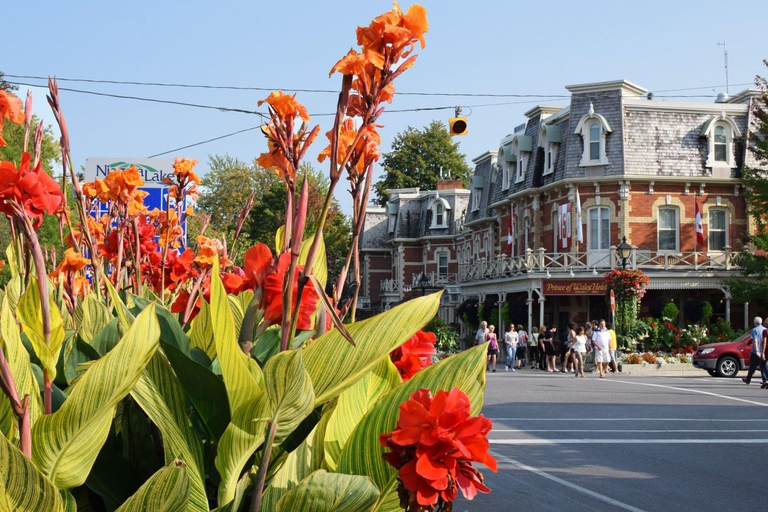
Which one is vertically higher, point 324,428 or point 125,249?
point 125,249

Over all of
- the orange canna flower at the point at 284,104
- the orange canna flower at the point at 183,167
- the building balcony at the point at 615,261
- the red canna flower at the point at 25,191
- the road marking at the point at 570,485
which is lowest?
the road marking at the point at 570,485

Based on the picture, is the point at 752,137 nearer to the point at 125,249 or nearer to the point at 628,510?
the point at 628,510

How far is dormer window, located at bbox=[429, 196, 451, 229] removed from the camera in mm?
61406

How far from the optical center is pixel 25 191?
1.97 m

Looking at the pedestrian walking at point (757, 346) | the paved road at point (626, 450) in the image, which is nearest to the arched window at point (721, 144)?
the pedestrian walking at point (757, 346)

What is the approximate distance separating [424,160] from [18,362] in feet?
221

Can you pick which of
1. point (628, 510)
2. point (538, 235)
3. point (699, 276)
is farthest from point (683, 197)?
point (628, 510)

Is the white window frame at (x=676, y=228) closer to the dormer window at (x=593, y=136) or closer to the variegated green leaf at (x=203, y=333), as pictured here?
the dormer window at (x=593, y=136)

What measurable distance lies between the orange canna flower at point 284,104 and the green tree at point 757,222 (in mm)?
32672

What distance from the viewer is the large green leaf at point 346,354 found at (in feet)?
6.21

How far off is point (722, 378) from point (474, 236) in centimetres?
2618

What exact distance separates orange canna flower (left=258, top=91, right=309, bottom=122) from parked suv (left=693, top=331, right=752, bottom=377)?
92.3ft

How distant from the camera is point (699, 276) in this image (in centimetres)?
3531

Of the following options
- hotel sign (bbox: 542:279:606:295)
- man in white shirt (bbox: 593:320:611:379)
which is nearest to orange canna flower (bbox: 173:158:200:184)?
man in white shirt (bbox: 593:320:611:379)
